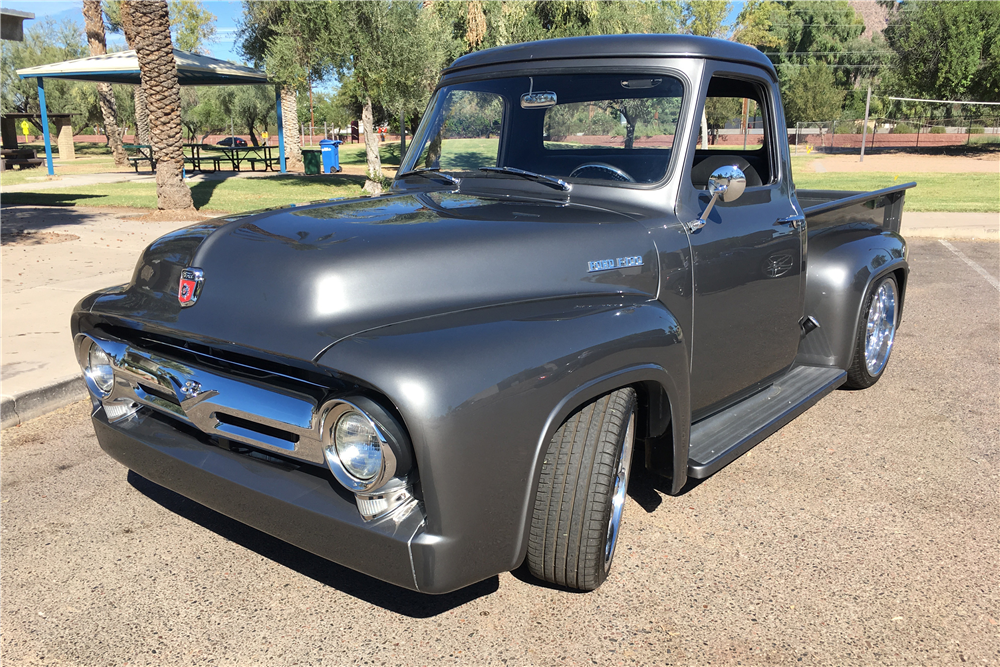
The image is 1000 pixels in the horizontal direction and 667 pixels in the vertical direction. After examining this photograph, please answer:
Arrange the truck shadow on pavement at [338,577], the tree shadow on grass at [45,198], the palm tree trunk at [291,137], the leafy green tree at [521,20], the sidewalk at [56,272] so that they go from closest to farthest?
1. the truck shadow on pavement at [338,577]
2. the sidewalk at [56,272]
3. the tree shadow on grass at [45,198]
4. the leafy green tree at [521,20]
5. the palm tree trunk at [291,137]

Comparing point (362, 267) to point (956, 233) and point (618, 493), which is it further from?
point (956, 233)

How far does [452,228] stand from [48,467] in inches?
107

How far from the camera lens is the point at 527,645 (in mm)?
2588

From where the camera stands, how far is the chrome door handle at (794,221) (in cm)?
381

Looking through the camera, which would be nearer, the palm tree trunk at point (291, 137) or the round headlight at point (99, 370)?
the round headlight at point (99, 370)

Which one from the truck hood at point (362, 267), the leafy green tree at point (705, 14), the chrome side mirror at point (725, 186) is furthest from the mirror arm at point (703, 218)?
the leafy green tree at point (705, 14)

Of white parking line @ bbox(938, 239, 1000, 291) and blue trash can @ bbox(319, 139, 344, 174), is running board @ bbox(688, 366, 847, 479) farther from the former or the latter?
blue trash can @ bbox(319, 139, 344, 174)

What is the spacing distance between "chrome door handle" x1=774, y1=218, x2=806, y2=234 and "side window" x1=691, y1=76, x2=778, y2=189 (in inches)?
8.3

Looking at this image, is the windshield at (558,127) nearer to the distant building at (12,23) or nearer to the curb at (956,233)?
the curb at (956,233)

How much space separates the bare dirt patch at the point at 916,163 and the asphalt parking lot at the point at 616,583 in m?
31.0

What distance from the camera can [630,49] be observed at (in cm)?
334

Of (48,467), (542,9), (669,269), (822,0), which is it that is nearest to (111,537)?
(48,467)

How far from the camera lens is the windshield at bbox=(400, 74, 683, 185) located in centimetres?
336

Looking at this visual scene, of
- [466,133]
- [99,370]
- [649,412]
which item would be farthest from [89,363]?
[649,412]
